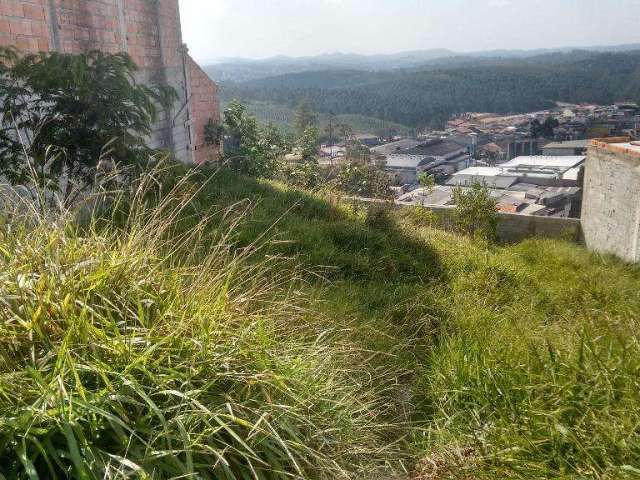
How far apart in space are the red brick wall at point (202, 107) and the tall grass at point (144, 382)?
355 inches

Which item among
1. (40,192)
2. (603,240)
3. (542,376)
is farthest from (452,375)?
(603,240)

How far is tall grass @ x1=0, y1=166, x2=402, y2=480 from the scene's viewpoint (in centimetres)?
136

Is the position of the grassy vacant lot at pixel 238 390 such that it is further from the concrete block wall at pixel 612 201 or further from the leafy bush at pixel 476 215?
the concrete block wall at pixel 612 201

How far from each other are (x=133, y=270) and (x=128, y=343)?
0.45 m

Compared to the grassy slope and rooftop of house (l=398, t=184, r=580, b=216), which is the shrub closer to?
the grassy slope

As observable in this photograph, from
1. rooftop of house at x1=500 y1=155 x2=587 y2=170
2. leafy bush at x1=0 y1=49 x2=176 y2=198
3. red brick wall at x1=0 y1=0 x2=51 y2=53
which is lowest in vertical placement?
rooftop of house at x1=500 y1=155 x2=587 y2=170

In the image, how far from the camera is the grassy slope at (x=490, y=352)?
183 cm

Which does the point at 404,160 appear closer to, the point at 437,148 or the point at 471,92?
the point at 437,148

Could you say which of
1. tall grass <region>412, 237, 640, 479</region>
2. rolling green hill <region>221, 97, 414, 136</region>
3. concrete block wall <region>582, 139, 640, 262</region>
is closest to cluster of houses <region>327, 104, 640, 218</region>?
concrete block wall <region>582, 139, 640, 262</region>

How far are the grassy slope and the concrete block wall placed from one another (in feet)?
16.6

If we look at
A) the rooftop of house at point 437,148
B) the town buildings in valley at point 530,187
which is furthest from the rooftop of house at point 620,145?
the rooftop of house at point 437,148

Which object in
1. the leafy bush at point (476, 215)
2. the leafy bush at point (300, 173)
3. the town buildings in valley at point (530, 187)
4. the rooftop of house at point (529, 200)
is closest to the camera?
the leafy bush at point (476, 215)

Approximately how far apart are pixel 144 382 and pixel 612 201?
11546 millimetres

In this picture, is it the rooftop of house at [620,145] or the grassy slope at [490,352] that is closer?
the grassy slope at [490,352]
